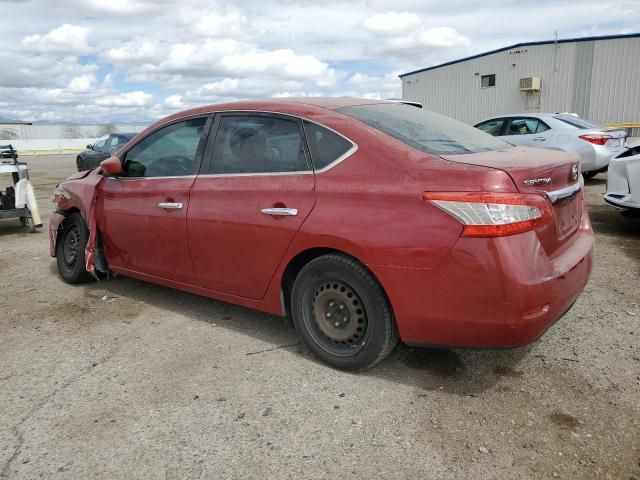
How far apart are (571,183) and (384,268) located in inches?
51.4

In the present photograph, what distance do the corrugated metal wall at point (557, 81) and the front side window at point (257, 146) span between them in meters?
19.8

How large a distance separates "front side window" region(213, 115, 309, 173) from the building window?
69.2 feet

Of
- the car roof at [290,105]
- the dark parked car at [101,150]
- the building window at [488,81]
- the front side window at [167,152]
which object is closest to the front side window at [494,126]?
the car roof at [290,105]

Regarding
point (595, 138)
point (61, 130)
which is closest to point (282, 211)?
point (595, 138)

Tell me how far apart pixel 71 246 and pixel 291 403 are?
328 cm

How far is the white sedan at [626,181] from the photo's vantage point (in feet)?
19.5

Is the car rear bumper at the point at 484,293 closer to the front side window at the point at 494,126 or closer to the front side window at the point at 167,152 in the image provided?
the front side window at the point at 167,152

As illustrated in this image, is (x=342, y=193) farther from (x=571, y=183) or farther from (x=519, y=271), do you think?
(x=571, y=183)

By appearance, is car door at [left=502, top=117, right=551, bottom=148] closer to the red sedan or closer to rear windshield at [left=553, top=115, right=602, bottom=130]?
rear windshield at [left=553, top=115, right=602, bottom=130]

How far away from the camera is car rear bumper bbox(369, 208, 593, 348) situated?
8.36ft

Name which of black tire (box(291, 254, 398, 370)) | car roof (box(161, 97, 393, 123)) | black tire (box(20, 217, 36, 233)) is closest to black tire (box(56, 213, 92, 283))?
car roof (box(161, 97, 393, 123))

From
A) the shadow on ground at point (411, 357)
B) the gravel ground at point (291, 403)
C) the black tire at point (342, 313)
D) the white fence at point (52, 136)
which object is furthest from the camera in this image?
the white fence at point (52, 136)

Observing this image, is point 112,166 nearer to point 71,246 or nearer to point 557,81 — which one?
point 71,246

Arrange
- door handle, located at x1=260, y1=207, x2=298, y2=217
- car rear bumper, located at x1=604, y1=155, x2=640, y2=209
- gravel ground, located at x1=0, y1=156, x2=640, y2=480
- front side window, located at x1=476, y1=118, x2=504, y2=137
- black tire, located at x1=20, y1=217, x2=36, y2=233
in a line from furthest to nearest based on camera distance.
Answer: front side window, located at x1=476, y1=118, x2=504, y2=137 → black tire, located at x1=20, y1=217, x2=36, y2=233 → car rear bumper, located at x1=604, y1=155, x2=640, y2=209 → door handle, located at x1=260, y1=207, x2=298, y2=217 → gravel ground, located at x1=0, y1=156, x2=640, y2=480
